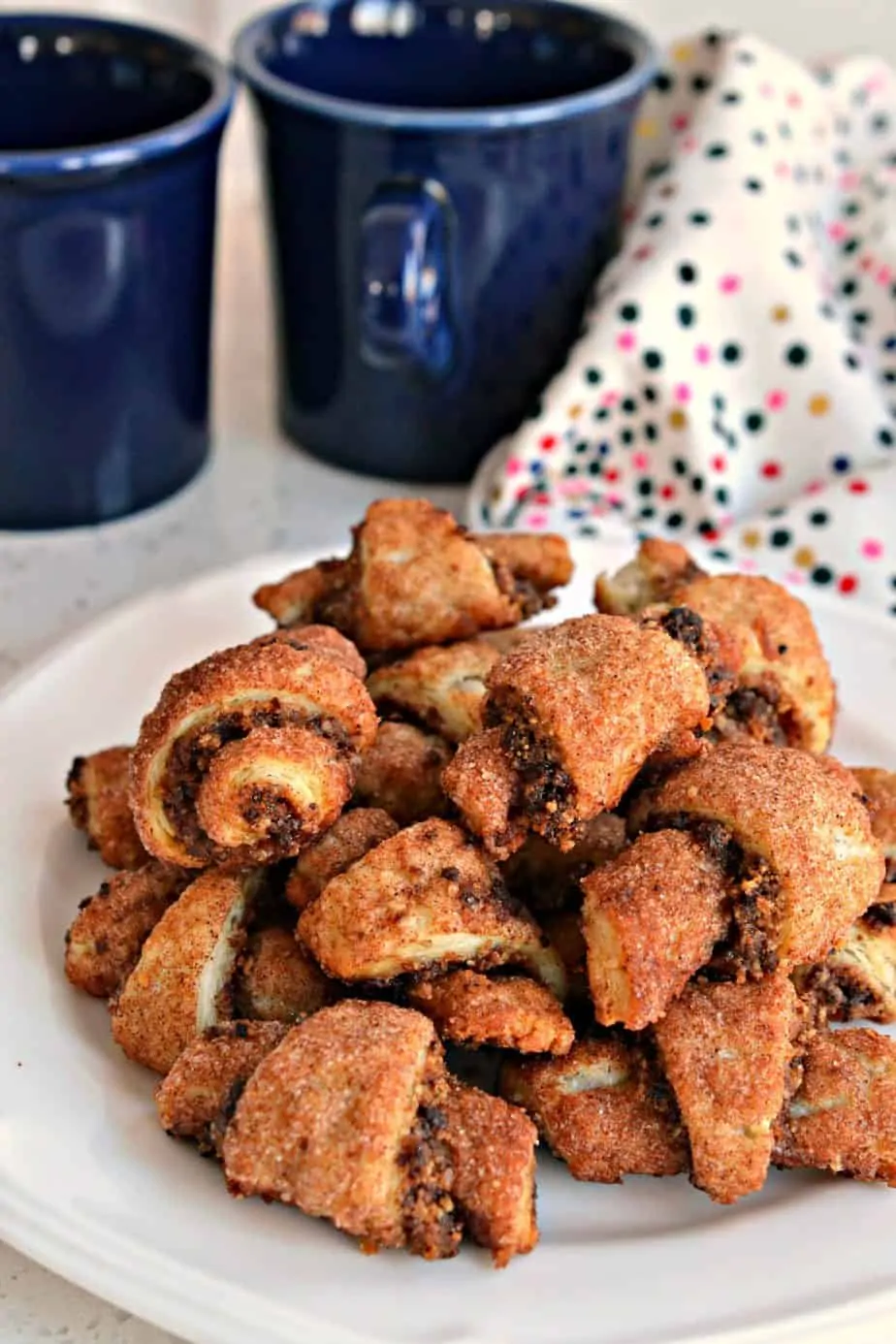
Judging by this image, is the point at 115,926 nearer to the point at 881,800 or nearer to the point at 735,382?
the point at 881,800

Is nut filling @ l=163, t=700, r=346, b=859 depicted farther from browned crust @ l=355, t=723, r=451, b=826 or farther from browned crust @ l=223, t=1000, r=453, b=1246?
browned crust @ l=223, t=1000, r=453, b=1246

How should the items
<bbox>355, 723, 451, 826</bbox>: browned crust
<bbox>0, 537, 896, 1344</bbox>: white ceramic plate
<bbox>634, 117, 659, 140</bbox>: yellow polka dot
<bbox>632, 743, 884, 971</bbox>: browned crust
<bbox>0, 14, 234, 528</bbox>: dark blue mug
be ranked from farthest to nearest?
1. <bbox>634, 117, 659, 140</bbox>: yellow polka dot
2. <bbox>0, 14, 234, 528</bbox>: dark blue mug
3. <bbox>355, 723, 451, 826</bbox>: browned crust
4. <bbox>632, 743, 884, 971</bbox>: browned crust
5. <bbox>0, 537, 896, 1344</bbox>: white ceramic plate

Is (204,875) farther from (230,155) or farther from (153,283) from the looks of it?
(230,155)

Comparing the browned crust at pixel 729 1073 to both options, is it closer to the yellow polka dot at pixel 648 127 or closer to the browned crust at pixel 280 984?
the browned crust at pixel 280 984

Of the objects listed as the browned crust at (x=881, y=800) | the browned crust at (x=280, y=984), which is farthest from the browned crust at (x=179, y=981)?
the browned crust at (x=881, y=800)

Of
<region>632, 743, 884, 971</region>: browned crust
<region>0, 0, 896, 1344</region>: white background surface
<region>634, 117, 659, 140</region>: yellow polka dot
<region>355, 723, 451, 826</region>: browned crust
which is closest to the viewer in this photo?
<region>632, 743, 884, 971</region>: browned crust

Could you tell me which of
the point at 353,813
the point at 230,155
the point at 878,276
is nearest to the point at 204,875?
the point at 353,813

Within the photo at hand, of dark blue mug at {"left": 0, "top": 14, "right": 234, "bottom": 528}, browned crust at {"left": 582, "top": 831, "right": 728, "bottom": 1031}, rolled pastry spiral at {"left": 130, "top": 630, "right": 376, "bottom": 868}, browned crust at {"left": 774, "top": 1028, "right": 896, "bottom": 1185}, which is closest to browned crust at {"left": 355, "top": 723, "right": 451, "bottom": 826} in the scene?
rolled pastry spiral at {"left": 130, "top": 630, "right": 376, "bottom": 868}
